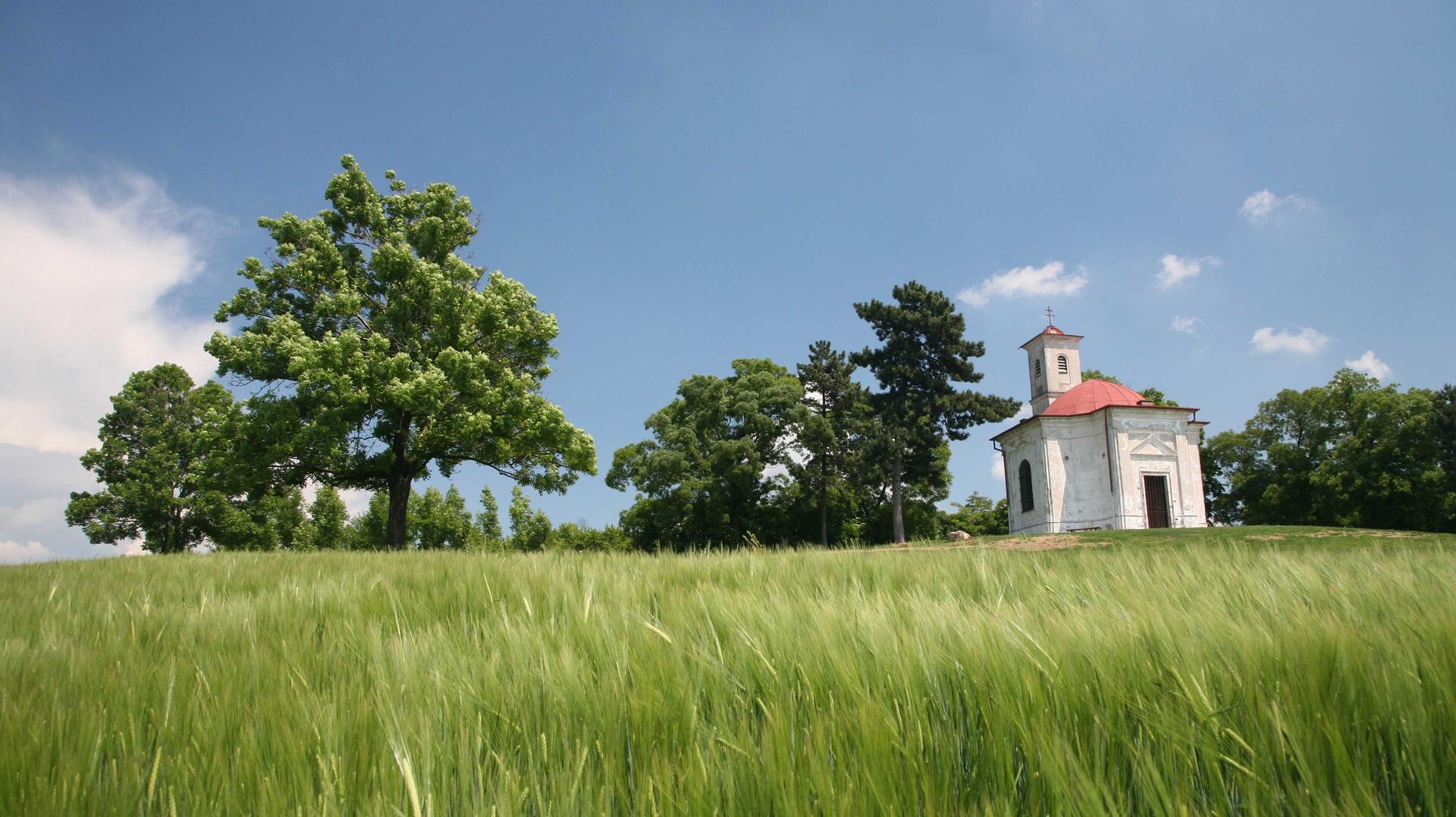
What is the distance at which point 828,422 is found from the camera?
39875mm

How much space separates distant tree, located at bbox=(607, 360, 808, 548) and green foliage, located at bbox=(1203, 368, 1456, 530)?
32710 mm

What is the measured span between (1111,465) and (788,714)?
3912cm

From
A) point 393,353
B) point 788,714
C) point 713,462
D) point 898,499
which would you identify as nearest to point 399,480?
point 393,353

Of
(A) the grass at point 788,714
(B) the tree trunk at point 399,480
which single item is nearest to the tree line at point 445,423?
(B) the tree trunk at point 399,480

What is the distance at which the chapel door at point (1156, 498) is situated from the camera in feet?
115

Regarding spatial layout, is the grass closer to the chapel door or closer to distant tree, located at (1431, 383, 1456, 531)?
the chapel door

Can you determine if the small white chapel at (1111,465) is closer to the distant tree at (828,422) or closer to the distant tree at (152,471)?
the distant tree at (828,422)

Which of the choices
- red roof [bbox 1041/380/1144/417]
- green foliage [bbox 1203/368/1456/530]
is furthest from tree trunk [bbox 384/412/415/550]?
green foliage [bbox 1203/368/1456/530]

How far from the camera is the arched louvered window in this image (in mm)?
38094

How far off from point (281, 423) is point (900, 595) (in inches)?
931

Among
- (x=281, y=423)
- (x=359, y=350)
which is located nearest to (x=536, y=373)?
(x=359, y=350)

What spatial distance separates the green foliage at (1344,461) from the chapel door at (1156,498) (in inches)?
603

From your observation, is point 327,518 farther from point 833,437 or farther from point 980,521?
point 980,521

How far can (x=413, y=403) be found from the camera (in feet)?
69.2
